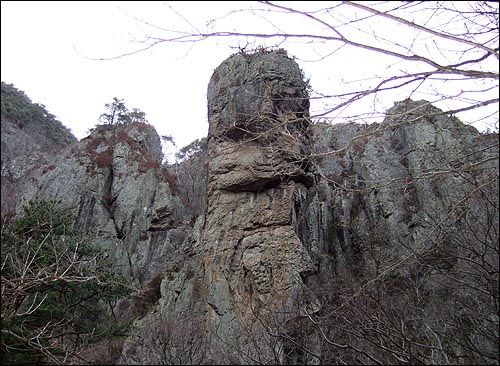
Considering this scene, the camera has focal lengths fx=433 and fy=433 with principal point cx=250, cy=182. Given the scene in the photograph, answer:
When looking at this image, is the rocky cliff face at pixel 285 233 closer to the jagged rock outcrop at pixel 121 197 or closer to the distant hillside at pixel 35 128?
the jagged rock outcrop at pixel 121 197

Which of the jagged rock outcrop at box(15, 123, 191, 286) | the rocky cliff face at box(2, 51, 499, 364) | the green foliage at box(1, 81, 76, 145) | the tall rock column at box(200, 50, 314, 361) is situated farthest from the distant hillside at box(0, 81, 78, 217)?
the tall rock column at box(200, 50, 314, 361)

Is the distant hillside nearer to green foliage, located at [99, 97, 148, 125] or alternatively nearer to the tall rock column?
green foliage, located at [99, 97, 148, 125]

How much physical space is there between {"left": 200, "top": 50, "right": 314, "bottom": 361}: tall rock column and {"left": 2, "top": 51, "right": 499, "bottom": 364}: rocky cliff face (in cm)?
4

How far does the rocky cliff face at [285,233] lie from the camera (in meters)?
4.46

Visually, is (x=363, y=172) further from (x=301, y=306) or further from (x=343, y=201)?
(x=301, y=306)

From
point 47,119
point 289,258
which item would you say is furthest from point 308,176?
point 47,119

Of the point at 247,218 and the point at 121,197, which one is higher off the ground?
the point at 121,197

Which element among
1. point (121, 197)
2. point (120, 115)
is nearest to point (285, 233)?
point (121, 197)

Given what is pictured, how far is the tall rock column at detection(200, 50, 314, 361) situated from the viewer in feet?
37.5

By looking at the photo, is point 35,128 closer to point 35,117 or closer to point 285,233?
point 35,117

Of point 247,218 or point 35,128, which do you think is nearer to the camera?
point 247,218

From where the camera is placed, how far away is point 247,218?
1318 centimetres

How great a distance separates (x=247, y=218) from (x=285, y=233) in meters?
1.34

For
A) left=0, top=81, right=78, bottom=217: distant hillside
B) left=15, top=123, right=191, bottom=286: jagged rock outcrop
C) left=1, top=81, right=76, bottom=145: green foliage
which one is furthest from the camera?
left=1, top=81, right=76, bottom=145: green foliage
